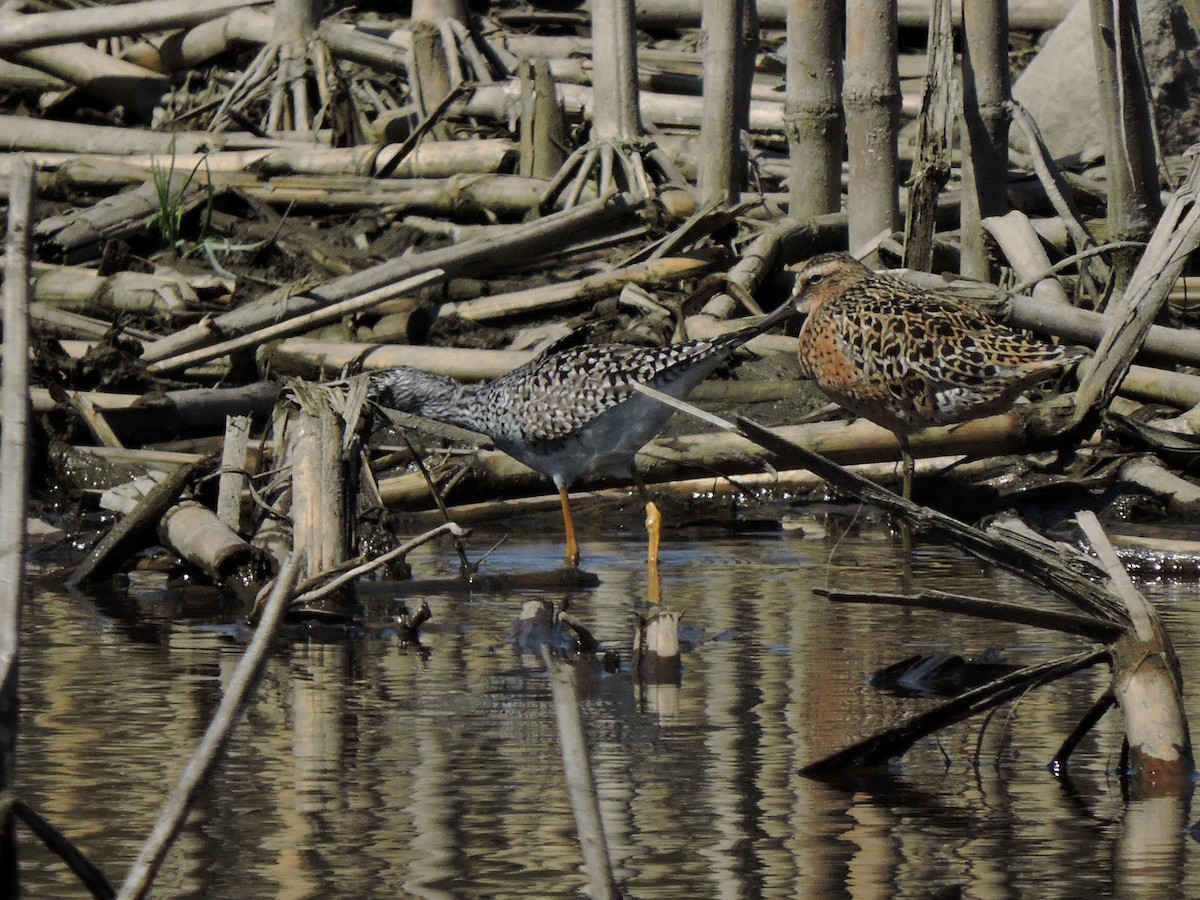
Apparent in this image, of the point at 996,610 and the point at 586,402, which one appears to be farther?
the point at 586,402

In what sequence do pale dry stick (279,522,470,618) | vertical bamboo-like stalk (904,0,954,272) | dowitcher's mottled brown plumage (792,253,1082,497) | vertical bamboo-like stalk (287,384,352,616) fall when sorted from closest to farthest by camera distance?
1. pale dry stick (279,522,470,618)
2. vertical bamboo-like stalk (287,384,352,616)
3. dowitcher's mottled brown plumage (792,253,1082,497)
4. vertical bamboo-like stalk (904,0,954,272)

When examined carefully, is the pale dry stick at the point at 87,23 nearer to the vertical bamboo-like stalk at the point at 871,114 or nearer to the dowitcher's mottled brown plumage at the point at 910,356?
the vertical bamboo-like stalk at the point at 871,114

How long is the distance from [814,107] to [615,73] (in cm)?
144

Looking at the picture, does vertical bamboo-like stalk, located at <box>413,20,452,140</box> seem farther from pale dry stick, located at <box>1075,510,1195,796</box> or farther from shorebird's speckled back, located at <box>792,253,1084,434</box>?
pale dry stick, located at <box>1075,510,1195,796</box>

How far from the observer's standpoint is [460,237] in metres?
12.6

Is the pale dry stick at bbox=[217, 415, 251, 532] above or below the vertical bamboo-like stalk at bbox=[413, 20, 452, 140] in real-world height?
below

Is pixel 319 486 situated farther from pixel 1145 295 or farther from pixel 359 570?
pixel 1145 295

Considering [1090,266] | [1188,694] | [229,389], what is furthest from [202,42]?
[1188,694]

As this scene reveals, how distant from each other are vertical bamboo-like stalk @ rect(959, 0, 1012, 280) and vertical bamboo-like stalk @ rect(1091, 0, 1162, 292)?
840 millimetres

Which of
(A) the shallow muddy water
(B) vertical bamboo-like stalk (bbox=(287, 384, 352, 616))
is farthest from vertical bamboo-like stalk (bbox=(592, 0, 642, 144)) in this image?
(A) the shallow muddy water

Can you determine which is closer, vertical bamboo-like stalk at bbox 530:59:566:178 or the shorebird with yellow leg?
the shorebird with yellow leg

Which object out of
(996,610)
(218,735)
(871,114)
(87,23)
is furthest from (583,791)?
(87,23)

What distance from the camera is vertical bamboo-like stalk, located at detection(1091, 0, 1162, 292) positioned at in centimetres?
952

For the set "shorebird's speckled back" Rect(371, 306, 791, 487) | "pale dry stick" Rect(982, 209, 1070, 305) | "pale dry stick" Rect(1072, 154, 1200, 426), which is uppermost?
"pale dry stick" Rect(982, 209, 1070, 305)
